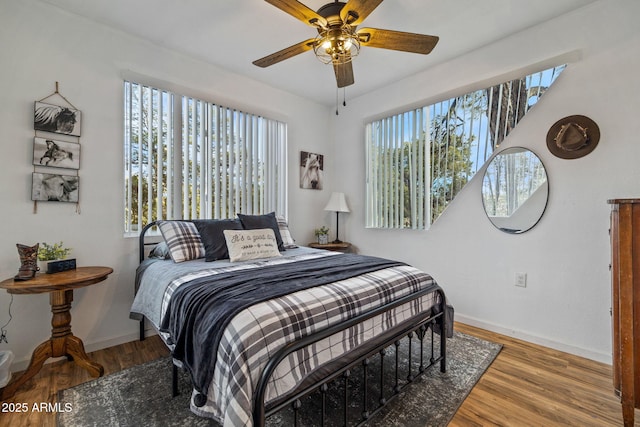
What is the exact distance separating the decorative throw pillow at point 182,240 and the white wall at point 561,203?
2.51m

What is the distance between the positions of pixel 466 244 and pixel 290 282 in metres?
2.16

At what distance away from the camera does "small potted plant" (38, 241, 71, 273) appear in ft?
6.58

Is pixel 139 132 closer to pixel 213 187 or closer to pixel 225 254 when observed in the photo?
pixel 213 187

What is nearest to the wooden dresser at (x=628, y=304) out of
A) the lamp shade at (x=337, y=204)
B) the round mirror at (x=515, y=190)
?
the round mirror at (x=515, y=190)

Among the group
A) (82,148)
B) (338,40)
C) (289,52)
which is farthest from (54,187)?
(338,40)

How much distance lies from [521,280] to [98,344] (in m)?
3.74

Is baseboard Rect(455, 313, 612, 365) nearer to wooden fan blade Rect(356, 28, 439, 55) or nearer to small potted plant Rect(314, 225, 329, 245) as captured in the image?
small potted plant Rect(314, 225, 329, 245)

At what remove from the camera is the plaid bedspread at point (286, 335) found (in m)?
1.06

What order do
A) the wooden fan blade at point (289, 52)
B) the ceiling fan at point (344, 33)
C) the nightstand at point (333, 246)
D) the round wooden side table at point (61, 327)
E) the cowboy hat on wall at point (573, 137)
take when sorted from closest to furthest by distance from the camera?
the ceiling fan at point (344, 33) → the round wooden side table at point (61, 327) → the wooden fan blade at point (289, 52) → the cowboy hat on wall at point (573, 137) → the nightstand at point (333, 246)

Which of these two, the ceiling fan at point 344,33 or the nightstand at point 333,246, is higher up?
the ceiling fan at point 344,33

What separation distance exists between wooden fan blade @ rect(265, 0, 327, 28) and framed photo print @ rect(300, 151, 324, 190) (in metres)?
2.20

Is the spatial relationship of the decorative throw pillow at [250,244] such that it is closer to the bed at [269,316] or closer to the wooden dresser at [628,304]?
the bed at [269,316]

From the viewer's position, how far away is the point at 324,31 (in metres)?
1.84

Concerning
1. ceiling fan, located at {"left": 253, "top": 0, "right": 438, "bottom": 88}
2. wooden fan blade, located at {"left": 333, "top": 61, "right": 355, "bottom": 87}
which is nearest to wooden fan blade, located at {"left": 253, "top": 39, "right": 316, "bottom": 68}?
ceiling fan, located at {"left": 253, "top": 0, "right": 438, "bottom": 88}
